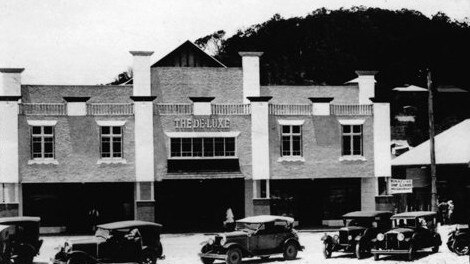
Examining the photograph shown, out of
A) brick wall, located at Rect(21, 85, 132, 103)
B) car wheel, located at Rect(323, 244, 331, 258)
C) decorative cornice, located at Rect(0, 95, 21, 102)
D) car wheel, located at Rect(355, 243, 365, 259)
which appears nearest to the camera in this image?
car wheel, located at Rect(355, 243, 365, 259)

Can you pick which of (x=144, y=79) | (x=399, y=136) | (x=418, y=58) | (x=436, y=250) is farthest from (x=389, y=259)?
(x=418, y=58)

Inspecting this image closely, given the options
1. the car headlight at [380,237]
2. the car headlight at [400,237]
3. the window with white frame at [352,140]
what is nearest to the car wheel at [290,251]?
the car headlight at [380,237]

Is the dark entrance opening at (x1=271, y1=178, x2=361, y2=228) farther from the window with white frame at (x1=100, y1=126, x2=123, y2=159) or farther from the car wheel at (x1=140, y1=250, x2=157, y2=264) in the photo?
the car wheel at (x1=140, y1=250, x2=157, y2=264)

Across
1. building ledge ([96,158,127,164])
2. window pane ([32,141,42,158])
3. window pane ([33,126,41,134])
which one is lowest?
building ledge ([96,158,127,164])

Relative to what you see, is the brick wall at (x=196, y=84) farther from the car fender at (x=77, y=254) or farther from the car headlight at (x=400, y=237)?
the car fender at (x=77, y=254)

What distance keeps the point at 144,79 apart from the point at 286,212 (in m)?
10.3

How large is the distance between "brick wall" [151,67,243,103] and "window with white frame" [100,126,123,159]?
476 cm

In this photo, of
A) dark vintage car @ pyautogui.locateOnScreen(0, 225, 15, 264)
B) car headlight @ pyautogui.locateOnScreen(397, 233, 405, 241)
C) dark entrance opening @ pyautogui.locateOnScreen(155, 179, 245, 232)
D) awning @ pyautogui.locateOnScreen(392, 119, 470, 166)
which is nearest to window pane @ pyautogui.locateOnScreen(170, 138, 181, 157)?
dark entrance opening @ pyautogui.locateOnScreen(155, 179, 245, 232)

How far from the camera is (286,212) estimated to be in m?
39.0

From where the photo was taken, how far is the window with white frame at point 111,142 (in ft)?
118

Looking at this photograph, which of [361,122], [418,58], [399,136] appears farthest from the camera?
[418,58]

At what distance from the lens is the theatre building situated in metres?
35.6

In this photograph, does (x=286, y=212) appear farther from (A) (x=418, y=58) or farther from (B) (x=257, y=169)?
(A) (x=418, y=58)

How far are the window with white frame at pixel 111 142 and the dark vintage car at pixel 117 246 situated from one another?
1565 cm
